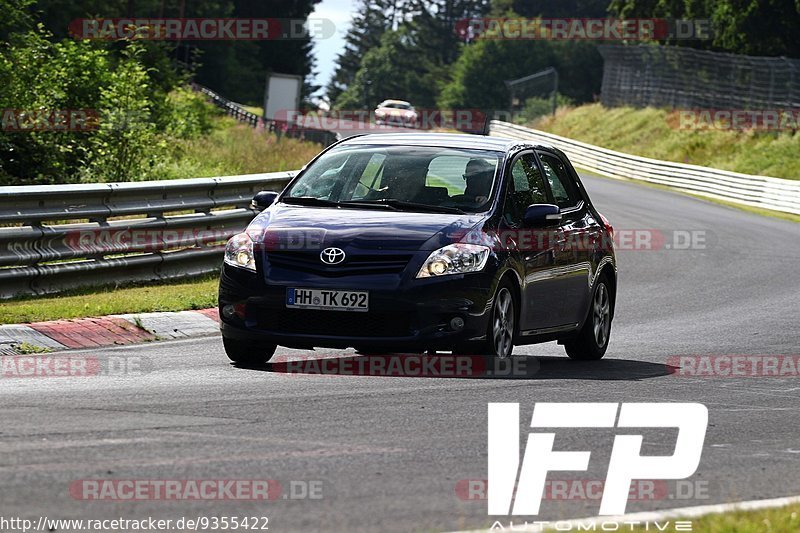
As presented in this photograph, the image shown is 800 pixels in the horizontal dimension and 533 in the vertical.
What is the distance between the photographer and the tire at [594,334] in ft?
38.4

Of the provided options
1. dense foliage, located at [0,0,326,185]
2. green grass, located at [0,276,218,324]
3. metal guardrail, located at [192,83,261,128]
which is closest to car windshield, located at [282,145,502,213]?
green grass, located at [0,276,218,324]

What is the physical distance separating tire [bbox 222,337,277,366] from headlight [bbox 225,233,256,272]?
52 centimetres

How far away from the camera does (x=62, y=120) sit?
22.9m

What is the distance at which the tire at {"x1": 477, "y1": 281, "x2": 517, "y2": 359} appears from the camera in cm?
977

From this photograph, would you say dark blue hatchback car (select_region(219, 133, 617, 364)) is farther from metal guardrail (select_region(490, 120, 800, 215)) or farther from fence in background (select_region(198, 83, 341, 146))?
fence in background (select_region(198, 83, 341, 146))

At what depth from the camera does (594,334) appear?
11766 millimetres

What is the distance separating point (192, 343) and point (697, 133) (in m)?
45.4

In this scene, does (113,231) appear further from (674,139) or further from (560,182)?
(674,139)

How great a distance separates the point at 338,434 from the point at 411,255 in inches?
105

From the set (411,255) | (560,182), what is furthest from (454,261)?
(560,182)

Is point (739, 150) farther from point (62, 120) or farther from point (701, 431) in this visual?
point (701, 431)

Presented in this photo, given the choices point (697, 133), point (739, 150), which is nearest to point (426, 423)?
point (739, 150)

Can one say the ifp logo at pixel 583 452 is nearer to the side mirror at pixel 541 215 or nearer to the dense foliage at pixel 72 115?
the side mirror at pixel 541 215

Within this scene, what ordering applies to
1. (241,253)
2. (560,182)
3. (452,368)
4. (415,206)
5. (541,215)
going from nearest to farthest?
(241,253) → (452,368) → (415,206) → (541,215) → (560,182)
